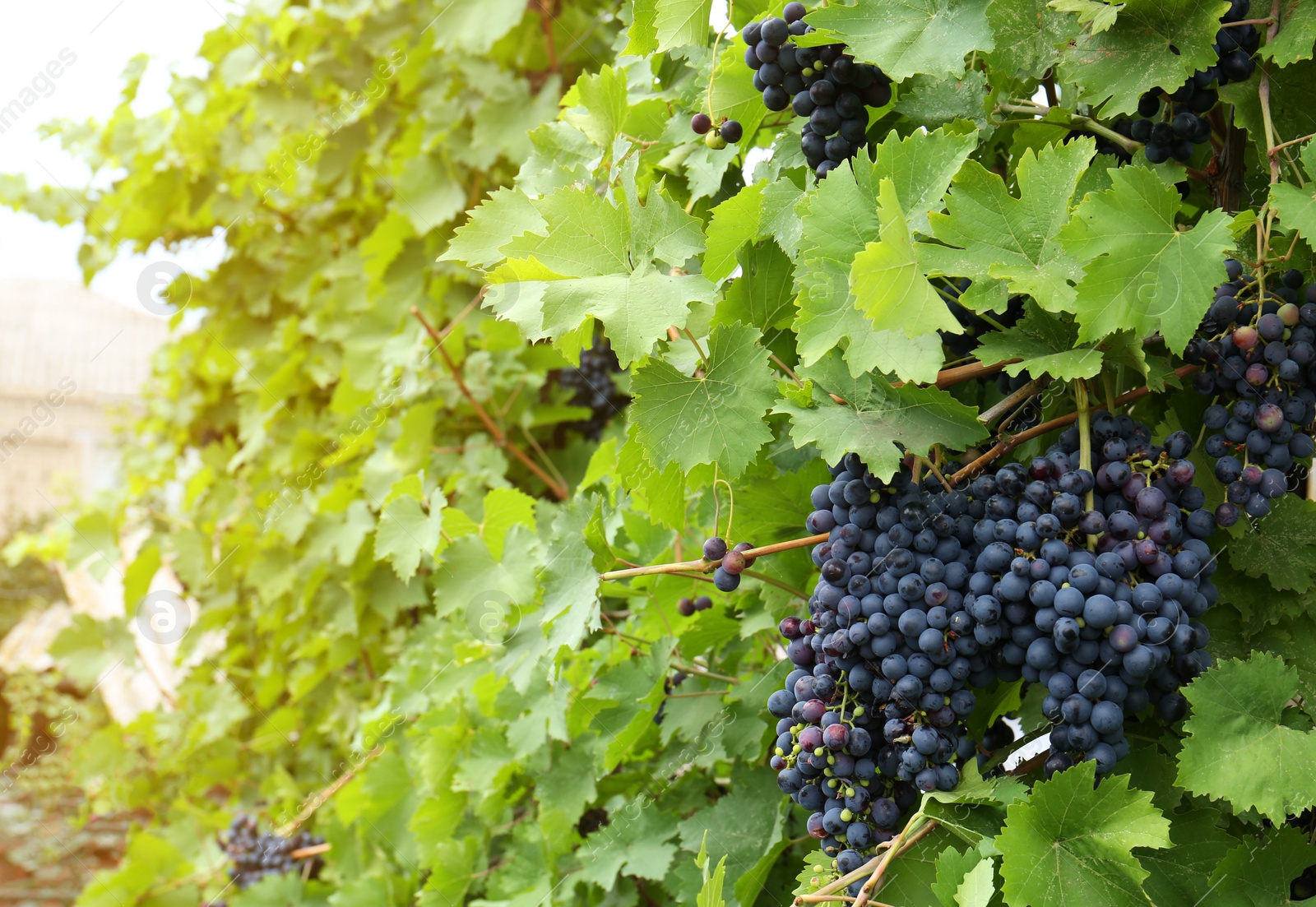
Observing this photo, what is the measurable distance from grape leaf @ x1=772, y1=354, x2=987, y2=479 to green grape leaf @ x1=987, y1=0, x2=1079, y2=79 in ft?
0.82

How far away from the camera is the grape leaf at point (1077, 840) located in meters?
0.57

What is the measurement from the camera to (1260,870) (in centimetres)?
62

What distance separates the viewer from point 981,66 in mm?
744

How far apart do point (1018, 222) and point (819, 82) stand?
18cm

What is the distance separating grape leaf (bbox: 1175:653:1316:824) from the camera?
0.57m

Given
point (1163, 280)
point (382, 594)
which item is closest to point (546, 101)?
point (382, 594)

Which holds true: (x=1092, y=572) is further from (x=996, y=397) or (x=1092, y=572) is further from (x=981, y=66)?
(x=981, y=66)

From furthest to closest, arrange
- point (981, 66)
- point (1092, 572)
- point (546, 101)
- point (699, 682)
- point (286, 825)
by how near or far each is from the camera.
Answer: point (286, 825)
point (546, 101)
point (699, 682)
point (981, 66)
point (1092, 572)

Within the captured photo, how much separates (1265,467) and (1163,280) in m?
0.15

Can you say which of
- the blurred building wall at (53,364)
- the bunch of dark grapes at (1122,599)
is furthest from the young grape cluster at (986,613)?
the blurred building wall at (53,364)

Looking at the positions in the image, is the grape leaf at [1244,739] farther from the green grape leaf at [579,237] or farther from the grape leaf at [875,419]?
the green grape leaf at [579,237]

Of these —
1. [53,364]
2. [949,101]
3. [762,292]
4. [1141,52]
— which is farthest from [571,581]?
[53,364]

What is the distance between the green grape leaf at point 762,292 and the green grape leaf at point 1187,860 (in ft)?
1.57

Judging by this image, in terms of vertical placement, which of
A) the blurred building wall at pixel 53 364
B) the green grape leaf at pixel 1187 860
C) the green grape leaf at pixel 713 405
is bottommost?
the blurred building wall at pixel 53 364
